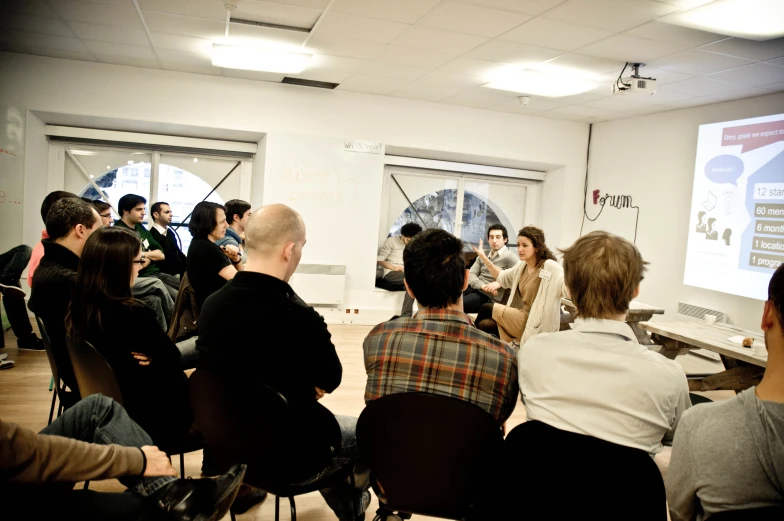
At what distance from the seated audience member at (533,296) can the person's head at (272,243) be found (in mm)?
2097

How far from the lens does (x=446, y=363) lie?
1671mm

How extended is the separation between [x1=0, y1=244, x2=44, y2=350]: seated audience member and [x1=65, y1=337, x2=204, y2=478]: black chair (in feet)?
9.91

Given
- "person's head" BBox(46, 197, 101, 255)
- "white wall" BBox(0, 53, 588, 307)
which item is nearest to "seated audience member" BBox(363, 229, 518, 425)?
"person's head" BBox(46, 197, 101, 255)

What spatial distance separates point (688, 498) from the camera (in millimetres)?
1270

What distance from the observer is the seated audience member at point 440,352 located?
1.67 metres

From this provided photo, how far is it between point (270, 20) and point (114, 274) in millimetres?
2855

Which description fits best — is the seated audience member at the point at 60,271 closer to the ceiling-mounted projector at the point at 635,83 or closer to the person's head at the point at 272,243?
the person's head at the point at 272,243

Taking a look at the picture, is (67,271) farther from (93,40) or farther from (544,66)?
(544,66)

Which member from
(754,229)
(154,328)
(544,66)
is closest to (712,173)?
(754,229)

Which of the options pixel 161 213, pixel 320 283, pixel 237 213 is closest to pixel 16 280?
pixel 161 213

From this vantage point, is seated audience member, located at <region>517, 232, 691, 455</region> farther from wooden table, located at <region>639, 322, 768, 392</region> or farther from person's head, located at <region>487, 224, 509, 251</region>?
person's head, located at <region>487, 224, 509, 251</region>

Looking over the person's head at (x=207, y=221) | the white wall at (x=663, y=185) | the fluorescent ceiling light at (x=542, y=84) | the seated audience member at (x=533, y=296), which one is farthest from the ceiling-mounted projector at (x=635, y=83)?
the person's head at (x=207, y=221)

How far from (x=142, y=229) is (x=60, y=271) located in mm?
2642

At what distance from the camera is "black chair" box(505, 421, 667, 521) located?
1.37 metres
